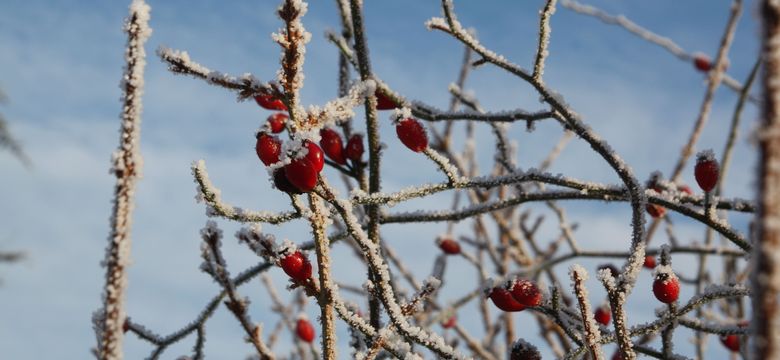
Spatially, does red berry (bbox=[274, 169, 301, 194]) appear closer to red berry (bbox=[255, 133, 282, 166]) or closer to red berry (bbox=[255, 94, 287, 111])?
red berry (bbox=[255, 133, 282, 166])

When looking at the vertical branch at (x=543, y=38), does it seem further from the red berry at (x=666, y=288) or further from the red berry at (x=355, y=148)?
the red berry at (x=666, y=288)

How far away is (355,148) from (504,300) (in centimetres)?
52

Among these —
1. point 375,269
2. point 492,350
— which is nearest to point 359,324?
point 375,269

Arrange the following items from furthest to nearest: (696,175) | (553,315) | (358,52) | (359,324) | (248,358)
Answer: (248,358)
(358,52)
(696,175)
(553,315)
(359,324)

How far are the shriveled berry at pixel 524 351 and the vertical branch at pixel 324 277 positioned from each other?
0.36 metres

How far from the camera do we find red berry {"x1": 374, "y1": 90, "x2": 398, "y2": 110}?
1.69m

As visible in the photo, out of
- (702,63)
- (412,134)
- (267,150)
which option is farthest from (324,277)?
(702,63)

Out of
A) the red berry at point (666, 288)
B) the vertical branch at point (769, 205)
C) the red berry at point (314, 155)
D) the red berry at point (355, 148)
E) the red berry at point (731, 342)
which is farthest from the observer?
the red berry at point (731, 342)

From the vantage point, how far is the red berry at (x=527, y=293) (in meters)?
1.29

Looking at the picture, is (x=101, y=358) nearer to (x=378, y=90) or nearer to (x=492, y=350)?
(x=378, y=90)

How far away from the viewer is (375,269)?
3.56 ft

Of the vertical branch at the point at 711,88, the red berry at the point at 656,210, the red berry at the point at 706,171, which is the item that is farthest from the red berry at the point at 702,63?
the red berry at the point at 706,171

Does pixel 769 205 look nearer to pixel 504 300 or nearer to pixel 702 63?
pixel 504 300

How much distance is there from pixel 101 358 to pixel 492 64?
1.06 m
